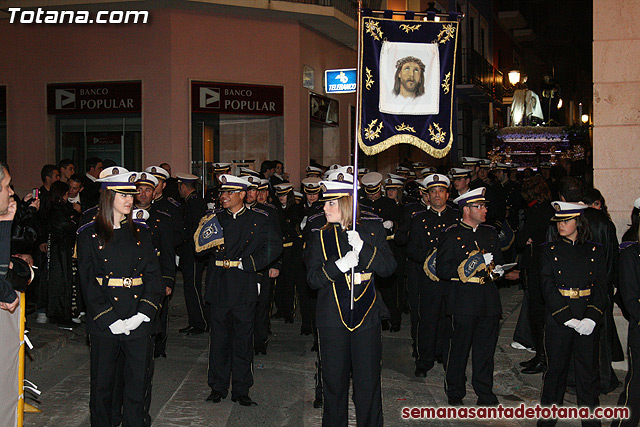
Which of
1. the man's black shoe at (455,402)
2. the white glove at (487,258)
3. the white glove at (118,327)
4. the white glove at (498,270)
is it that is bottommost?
the man's black shoe at (455,402)

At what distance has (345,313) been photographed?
613 cm

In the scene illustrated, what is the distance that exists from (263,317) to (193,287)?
1494 millimetres

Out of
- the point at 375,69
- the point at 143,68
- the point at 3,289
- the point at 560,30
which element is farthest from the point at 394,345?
the point at 560,30

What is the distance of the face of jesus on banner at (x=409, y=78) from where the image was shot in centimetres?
670

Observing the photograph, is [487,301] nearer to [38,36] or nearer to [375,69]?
[375,69]

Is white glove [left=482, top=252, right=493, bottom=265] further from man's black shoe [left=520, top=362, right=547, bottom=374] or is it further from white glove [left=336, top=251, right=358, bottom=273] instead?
white glove [left=336, top=251, right=358, bottom=273]

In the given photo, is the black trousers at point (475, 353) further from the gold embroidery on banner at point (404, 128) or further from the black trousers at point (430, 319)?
the gold embroidery on banner at point (404, 128)

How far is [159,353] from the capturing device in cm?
968

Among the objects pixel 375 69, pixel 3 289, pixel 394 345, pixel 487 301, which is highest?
pixel 375 69

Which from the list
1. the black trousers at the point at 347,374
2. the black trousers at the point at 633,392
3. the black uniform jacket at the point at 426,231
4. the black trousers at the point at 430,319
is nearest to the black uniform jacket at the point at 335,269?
the black trousers at the point at 347,374

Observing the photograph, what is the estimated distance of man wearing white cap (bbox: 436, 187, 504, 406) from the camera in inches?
303

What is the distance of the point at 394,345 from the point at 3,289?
6.14 metres

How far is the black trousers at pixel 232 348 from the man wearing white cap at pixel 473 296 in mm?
2035

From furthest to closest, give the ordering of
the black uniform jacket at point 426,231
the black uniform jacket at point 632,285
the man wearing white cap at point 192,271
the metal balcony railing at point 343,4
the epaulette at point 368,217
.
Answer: the metal balcony railing at point 343,4 < the man wearing white cap at point 192,271 < the black uniform jacket at point 426,231 < the epaulette at point 368,217 < the black uniform jacket at point 632,285
